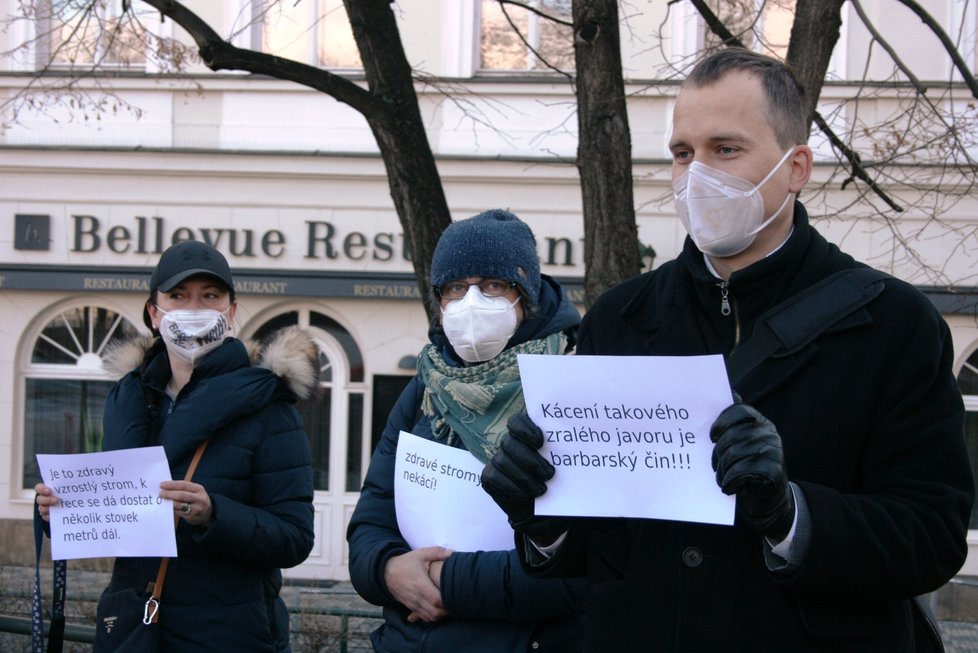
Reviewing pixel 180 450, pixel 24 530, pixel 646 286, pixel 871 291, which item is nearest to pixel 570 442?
pixel 646 286

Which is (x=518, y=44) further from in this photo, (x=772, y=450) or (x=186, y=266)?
(x=772, y=450)

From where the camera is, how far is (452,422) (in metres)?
2.98

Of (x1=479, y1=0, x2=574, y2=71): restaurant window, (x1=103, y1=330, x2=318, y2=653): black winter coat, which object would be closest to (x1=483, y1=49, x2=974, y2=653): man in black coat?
(x1=103, y1=330, x2=318, y2=653): black winter coat

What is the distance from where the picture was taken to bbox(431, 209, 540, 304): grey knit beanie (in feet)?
9.96

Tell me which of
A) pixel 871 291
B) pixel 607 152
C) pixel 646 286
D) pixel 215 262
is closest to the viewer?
pixel 871 291

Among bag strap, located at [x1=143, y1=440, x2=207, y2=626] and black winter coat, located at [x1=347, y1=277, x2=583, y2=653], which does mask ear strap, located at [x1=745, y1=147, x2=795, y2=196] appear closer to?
black winter coat, located at [x1=347, y1=277, x2=583, y2=653]

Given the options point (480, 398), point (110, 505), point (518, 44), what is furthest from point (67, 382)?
point (480, 398)

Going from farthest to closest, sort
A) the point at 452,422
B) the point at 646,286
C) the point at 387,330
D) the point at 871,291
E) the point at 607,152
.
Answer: the point at 387,330 → the point at 607,152 → the point at 452,422 → the point at 646,286 → the point at 871,291

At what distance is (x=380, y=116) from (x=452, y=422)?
267cm

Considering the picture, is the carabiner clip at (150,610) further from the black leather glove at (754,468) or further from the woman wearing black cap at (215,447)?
the black leather glove at (754,468)

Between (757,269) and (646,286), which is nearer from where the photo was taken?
(757,269)

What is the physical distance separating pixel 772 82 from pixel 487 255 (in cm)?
110

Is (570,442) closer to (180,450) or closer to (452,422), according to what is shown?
(452,422)

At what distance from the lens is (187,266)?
12.0ft
